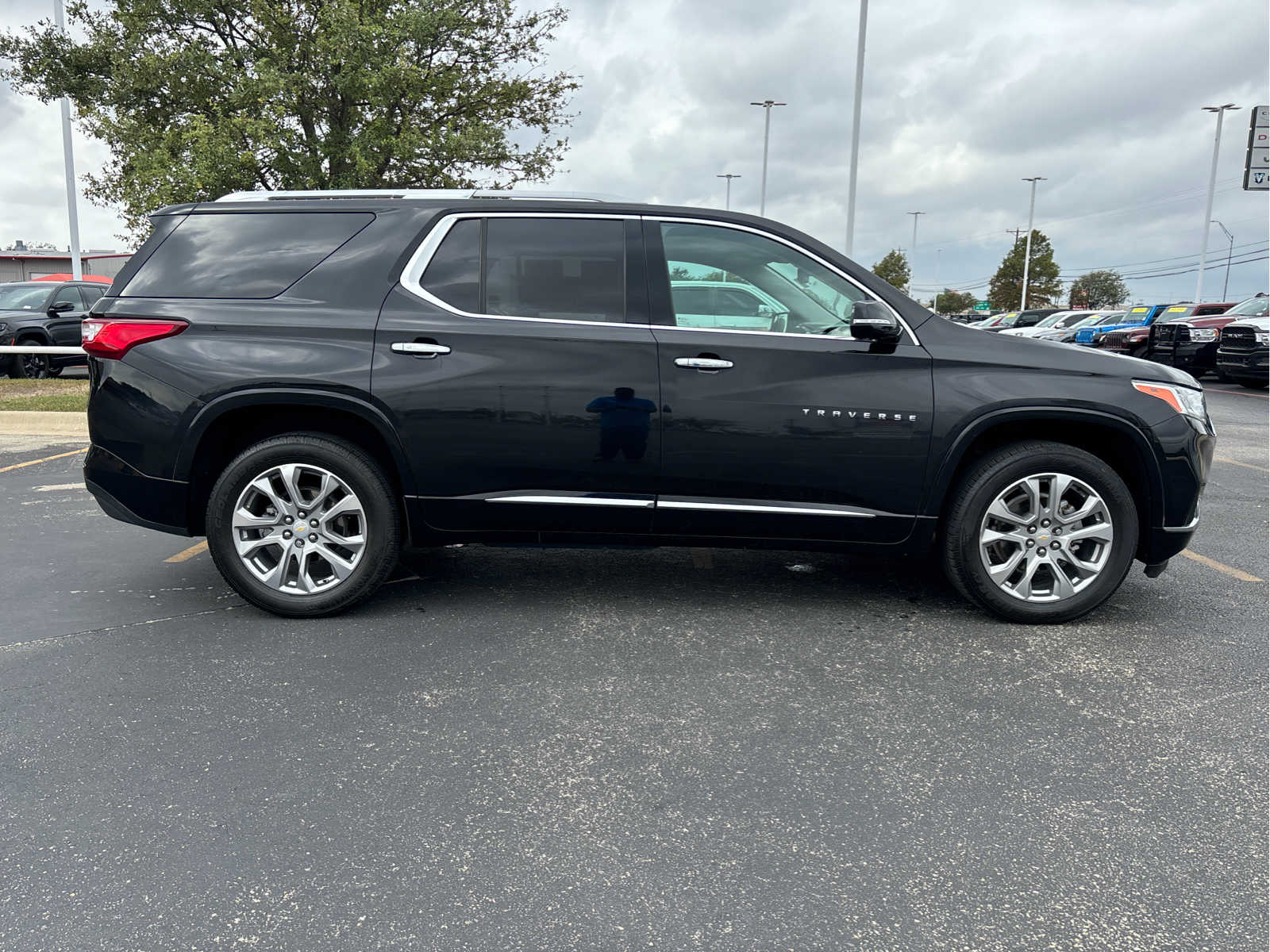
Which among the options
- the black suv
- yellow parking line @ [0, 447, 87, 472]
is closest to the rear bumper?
the black suv

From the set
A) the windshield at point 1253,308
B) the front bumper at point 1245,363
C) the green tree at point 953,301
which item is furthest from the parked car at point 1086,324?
the green tree at point 953,301

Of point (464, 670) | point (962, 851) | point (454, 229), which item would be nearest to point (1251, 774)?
point (962, 851)

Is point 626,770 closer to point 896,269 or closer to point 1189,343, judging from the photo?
point 1189,343

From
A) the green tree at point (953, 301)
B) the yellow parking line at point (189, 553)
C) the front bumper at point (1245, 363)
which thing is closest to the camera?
the yellow parking line at point (189, 553)

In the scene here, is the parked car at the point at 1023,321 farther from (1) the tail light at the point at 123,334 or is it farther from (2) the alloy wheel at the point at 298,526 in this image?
(1) the tail light at the point at 123,334

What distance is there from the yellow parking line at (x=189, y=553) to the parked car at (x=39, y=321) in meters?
12.1

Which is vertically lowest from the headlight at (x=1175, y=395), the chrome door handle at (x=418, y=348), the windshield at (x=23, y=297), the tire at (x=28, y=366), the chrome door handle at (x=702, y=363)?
the tire at (x=28, y=366)

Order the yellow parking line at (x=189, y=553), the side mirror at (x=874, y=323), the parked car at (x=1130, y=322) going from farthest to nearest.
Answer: the parked car at (x=1130, y=322)
the yellow parking line at (x=189, y=553)
the side mirror at (x=874, y=323)

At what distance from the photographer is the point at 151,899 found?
7.43 ft

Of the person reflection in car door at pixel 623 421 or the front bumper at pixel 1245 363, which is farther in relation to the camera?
the front bumper at pixel 1245 363

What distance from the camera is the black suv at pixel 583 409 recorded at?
4109mm

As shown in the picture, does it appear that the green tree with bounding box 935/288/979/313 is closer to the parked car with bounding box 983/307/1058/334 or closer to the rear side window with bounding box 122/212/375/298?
the parked car with bounding box 983/307/1058/334

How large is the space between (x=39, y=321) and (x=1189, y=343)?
22478 millimetres

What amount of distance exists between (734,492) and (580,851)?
1.99 m
